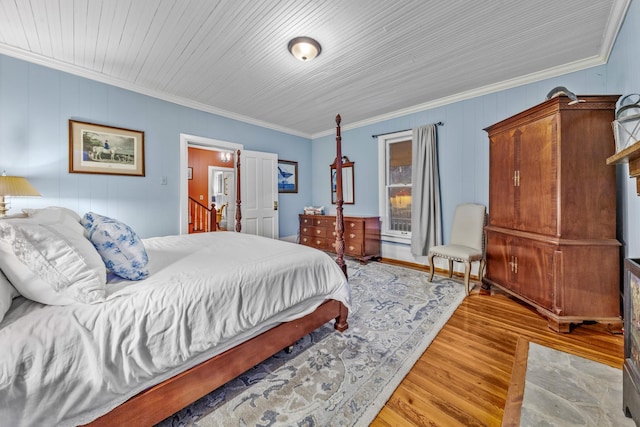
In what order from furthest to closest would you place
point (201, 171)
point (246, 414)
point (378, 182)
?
point (201, 171) → point (378, 182) → point (246, 414)

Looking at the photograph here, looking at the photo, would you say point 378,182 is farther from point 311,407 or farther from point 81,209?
point 81,209

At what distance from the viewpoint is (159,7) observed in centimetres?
194

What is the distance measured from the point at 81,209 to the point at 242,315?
2.85m

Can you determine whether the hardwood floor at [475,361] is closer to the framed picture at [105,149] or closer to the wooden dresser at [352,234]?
the wooden dresser at [352,234]

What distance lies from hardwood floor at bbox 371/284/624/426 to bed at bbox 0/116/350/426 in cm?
84

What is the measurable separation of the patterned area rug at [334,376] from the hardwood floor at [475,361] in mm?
87

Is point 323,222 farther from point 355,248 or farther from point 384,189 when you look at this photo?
point 384,189

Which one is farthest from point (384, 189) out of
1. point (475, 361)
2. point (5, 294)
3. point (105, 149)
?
point (5, 294)

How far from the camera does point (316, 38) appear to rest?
233 centimetres

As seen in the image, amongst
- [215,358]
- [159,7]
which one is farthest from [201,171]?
[215,358]

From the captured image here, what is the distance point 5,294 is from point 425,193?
13.6ft

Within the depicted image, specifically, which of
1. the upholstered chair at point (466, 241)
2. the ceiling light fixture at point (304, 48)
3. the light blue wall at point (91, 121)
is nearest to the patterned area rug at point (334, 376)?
the upholstered chair at point (466, 241)

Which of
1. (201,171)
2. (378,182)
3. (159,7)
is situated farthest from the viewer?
(201,171)

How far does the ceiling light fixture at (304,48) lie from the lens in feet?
7.68
